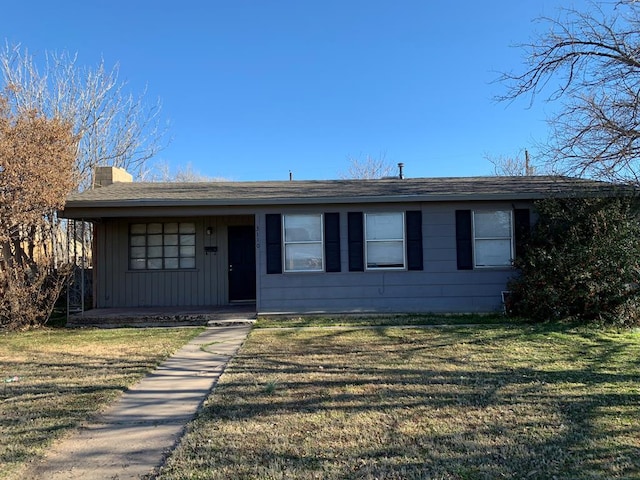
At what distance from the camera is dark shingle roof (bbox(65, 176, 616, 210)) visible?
368 inches

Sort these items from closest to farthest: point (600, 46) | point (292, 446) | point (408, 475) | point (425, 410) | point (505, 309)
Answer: point (408, 475) → point (292, 446) → point (425, 410) → point (600, 46) → point (505, 309)

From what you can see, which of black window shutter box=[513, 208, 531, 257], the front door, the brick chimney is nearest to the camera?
black window shutter box=[513, 208, 531, 257]

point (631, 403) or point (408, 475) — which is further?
point (631, 403)

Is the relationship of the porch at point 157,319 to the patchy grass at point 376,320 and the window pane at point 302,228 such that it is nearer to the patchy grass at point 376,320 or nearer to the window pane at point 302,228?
the patchy grass at point 376,320

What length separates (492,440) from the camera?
3502 mm

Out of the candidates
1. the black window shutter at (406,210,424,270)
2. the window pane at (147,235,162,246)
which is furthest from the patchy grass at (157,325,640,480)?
the window pane at (147,235,162,246)

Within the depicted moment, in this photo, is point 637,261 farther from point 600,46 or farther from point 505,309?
point 600,46

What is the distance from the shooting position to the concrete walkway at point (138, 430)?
3.19 m

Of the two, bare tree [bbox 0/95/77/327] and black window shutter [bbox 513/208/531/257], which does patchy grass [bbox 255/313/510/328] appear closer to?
black window shutter [bbox 513/208/531/257]

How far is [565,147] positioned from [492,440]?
699cm

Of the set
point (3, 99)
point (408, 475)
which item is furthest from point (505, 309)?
point (3, 99)

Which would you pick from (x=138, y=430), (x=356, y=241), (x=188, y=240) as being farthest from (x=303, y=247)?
(x=138, y=430)

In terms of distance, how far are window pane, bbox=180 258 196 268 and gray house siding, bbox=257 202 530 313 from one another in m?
2.42

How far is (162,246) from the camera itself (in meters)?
11.3
